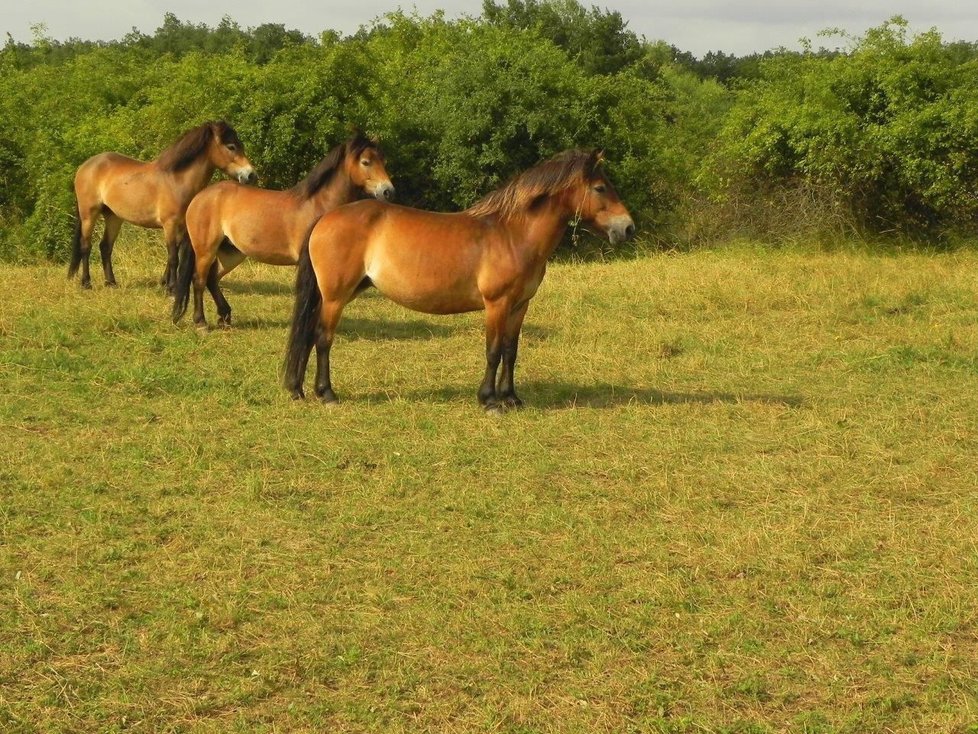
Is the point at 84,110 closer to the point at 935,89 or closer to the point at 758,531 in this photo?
the point at 935,89

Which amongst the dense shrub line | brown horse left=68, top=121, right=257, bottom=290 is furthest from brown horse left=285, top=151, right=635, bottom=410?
the dense shrub line

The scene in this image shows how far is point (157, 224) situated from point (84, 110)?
29.3ft

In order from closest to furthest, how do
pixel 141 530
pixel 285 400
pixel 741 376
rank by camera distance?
pixel 141 530 < pixel 285 400 < pixel 741 376

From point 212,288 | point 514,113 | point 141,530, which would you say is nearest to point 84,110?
point 514,113

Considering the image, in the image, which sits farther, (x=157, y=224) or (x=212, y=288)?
(x=157, y=224)

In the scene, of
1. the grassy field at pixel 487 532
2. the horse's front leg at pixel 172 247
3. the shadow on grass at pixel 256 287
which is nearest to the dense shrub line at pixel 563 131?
the shadow on grass at pixel 256 287

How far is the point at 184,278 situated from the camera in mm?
10094

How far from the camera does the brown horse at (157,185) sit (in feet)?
37.1

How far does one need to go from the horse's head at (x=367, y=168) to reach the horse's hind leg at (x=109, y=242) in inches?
139

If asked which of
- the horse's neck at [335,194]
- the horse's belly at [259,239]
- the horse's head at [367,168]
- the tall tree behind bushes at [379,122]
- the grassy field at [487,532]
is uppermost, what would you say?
the tall tree behind bushes at [379,122]

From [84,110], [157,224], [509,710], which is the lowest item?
[509,710]

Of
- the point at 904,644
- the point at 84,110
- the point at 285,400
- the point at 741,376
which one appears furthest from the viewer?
the point at 84,110

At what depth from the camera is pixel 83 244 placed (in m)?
12.1

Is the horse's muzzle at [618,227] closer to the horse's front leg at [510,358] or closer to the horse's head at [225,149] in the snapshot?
the horse's front leg at [510,358]
